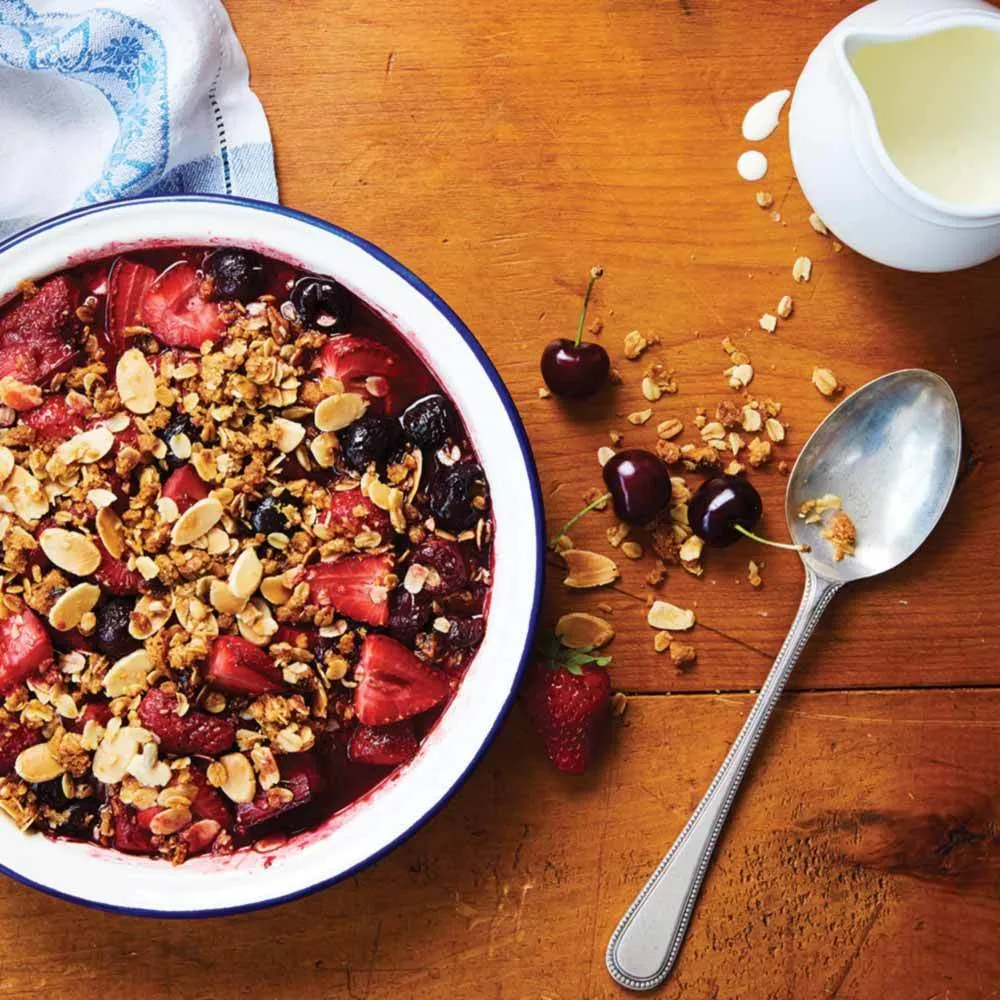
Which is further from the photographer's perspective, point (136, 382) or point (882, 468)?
point (882, 468)

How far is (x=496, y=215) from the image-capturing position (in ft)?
4.17

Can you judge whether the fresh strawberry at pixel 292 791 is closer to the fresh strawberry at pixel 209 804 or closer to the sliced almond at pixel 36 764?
the fresh strawberry at pixel 209 804

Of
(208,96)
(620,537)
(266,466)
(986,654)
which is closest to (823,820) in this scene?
(986,654)

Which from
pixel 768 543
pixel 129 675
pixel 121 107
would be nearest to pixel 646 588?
pixel 768 543

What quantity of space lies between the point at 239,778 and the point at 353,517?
30 centimetres

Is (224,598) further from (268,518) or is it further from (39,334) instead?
(39,334)

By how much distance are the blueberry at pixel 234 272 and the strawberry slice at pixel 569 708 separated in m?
0.52

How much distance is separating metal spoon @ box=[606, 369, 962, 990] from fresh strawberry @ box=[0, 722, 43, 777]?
Result: 69cm

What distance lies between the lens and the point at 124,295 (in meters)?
1.12

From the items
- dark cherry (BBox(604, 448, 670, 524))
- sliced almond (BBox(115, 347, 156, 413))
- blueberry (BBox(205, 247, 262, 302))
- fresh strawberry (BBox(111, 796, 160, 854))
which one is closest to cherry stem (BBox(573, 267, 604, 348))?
dark cherry (BBox(604, 448, 670, 524))

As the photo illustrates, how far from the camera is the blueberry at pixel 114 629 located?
111cm

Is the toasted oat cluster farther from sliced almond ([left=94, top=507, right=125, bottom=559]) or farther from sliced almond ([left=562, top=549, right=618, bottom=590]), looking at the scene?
sliced almond ([left=562, top=549, right=618, bottom=590])

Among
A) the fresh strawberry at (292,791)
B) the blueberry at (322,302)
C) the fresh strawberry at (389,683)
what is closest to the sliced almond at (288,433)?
the blueberry at (322,302)

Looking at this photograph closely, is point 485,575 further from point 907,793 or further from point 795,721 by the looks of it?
point 907,793
